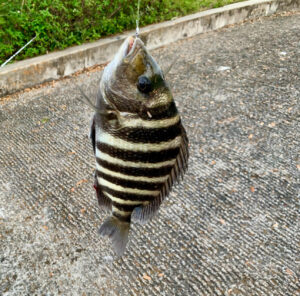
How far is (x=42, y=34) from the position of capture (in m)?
4.95

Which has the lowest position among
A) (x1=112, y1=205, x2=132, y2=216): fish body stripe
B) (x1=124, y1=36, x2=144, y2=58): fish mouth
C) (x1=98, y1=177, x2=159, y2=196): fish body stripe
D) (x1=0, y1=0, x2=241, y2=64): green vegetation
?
(x1=0, y1=0, x2=241, y2=64): green vegetation

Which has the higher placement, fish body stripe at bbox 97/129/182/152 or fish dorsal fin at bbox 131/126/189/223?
fish body stripe at bbox 97/129/182/152

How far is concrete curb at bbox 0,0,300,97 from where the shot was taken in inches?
179

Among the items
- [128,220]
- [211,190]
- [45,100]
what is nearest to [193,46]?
[45,100]

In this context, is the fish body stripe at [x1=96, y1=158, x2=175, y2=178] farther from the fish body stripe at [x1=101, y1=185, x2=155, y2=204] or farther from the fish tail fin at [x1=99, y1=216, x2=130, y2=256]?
the fish tail fin at [x1=99, y1=216, x2=130, y2=256]

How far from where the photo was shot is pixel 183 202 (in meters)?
2.90

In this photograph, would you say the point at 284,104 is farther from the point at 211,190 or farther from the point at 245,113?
the point at 211,190

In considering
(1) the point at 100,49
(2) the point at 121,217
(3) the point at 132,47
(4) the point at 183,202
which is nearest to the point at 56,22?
(1) the point at 100,49

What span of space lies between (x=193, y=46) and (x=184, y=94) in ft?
6.17

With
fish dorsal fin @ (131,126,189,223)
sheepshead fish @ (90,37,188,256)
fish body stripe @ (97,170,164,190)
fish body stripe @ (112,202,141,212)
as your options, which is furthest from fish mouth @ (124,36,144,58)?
fish body stripe @ (112,202,141,212)

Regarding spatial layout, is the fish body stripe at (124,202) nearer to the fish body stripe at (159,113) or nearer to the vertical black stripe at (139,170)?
the vertical black stripe at (139,170)

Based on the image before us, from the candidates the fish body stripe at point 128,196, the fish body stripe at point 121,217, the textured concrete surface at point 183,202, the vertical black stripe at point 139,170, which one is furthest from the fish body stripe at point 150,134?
the textured concrete surface at point 183,202

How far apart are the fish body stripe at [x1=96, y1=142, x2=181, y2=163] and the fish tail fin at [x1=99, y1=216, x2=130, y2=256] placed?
0.31 meters

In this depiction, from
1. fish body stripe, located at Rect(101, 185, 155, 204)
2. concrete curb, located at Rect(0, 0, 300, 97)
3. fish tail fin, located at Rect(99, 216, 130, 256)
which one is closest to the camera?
fish body stripe, located at Rect(101, 185, 155, 204)
